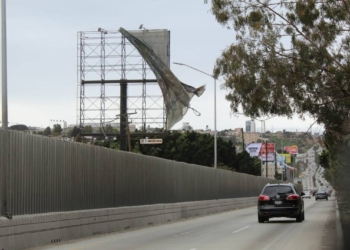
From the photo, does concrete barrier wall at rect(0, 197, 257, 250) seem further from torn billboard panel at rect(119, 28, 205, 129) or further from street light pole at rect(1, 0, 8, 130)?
torn billboard panel at rect(119, 28, 205, 129)

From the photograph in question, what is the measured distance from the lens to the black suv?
101 ft

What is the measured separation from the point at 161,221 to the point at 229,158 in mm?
68757

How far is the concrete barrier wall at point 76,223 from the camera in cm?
1822

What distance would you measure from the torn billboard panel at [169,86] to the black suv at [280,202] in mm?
23799

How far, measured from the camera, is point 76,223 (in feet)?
75.0

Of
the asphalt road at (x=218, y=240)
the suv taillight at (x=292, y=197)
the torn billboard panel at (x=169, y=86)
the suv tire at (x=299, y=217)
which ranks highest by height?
the torn billboard panel at (x=169, y=86)

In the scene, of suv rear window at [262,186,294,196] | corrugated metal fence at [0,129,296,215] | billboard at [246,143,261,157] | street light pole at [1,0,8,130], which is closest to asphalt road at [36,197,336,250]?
corrugated metal fence at [0,129,296,215]

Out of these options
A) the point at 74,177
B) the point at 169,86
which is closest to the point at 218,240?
the point at 74,177

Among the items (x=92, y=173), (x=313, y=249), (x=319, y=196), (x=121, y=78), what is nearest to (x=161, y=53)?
(x=121, y=78)

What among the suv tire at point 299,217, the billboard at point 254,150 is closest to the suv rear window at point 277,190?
the suv tire at point 299,217

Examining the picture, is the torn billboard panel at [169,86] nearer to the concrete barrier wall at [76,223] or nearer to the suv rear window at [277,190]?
the concrete barrier wall at [76,223]

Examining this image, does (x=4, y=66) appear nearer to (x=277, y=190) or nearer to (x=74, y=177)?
(x=74, y=177)

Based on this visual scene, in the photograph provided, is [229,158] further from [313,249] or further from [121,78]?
[313,249]

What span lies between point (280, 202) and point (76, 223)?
11.1 metres
